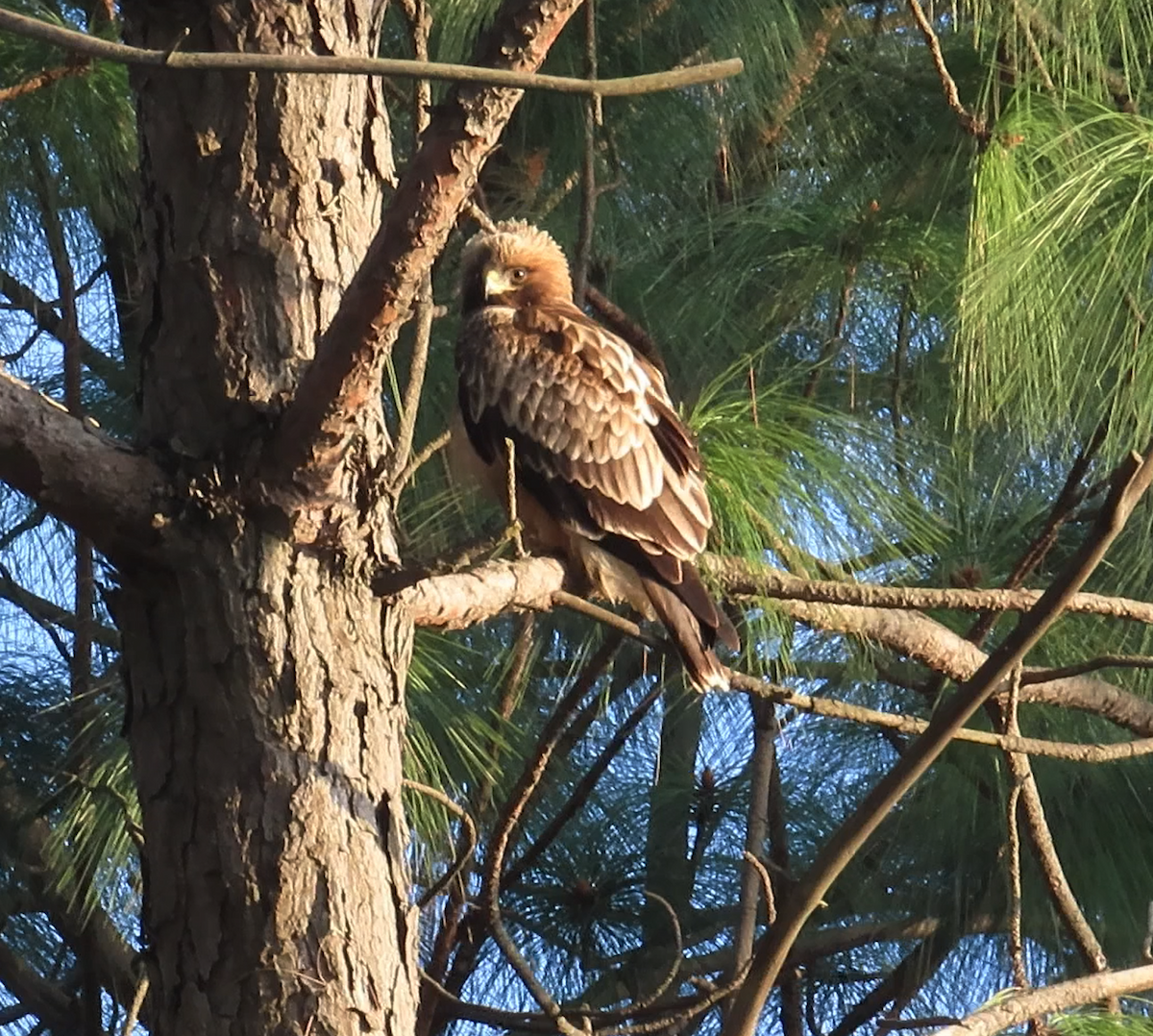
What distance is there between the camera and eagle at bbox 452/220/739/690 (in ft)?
9.07

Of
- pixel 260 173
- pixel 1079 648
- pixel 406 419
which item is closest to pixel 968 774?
pixel 1079 648

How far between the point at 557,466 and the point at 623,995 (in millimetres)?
1595

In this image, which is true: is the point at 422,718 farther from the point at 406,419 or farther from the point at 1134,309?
the point at 1134,309

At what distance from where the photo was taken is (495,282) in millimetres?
3273

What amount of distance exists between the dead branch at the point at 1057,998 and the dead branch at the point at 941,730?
289mm

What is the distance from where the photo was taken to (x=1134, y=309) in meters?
2.34

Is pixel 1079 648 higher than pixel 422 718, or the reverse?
pixel 1079 648

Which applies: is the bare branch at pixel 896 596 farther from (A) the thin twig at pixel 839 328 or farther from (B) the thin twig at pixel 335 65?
(B) the thin twig at pixel 335 65

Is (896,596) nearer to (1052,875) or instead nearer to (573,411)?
(1052,875)

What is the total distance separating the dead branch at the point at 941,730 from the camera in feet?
5.03

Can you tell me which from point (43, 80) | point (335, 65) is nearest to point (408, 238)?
point (335, 65)

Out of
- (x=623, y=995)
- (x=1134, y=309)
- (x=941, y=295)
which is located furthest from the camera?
(x=623, y=995)

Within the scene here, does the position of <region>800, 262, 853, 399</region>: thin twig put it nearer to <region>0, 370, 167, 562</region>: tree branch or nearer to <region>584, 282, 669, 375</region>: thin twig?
<region>584, 282, 669, 375</region>: thin twig

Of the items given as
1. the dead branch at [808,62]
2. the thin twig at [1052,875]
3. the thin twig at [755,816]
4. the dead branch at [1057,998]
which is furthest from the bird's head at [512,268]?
the dead branch at [1057,998]
